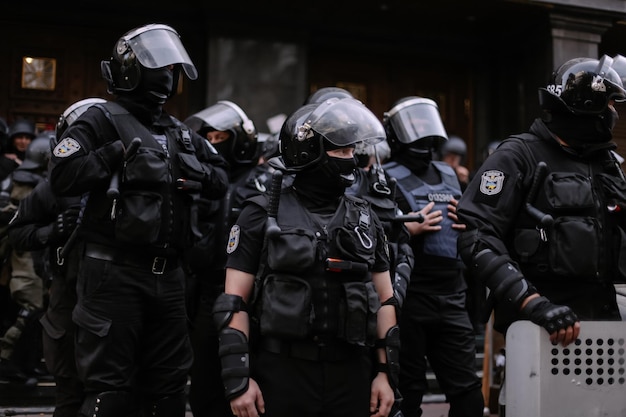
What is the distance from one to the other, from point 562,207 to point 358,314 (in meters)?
1.09

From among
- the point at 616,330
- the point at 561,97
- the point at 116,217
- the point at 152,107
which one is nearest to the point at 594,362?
the point at 616,330

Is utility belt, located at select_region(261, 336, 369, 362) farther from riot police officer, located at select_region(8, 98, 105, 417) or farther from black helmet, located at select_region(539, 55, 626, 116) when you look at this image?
riot police officer, located at select_region(8, 98, 105, 417)

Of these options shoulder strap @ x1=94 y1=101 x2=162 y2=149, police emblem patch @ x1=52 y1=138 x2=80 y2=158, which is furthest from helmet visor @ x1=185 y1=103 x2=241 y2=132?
police emblem patch @ x1=52 y1=138 x2=80 y2=158

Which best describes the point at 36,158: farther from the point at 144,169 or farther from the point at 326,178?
the point at 326,178

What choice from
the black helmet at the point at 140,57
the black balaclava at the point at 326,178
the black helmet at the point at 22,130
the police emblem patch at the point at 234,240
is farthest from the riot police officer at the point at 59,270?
the black helmet at the point at 22,130

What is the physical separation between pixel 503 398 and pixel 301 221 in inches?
64.0

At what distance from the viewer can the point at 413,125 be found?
4961mm

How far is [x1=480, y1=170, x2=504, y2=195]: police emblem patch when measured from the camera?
3338 mm

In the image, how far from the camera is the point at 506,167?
337 cm

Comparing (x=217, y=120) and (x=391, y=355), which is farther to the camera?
(x=217, y=120)

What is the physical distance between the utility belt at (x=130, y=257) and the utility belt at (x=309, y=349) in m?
1.13

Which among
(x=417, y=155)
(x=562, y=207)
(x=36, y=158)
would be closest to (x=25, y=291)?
(x=36, y=158)

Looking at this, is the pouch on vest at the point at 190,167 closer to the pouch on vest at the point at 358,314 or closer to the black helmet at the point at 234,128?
the pouch on vest at the point at 358,314

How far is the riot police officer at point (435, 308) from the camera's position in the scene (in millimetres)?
4492
